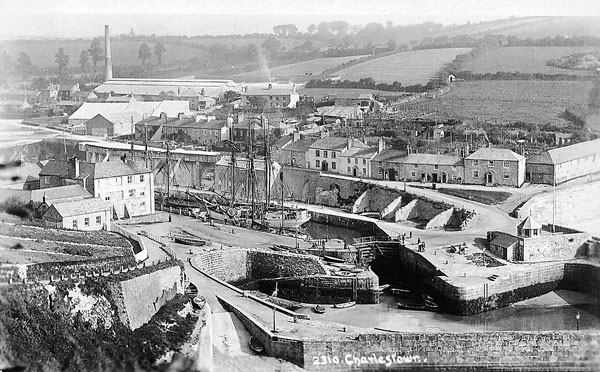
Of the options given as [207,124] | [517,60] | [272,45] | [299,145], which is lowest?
[299,145]

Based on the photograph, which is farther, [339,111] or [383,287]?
[339,111]

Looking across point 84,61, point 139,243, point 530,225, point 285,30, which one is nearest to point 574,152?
point 530,225

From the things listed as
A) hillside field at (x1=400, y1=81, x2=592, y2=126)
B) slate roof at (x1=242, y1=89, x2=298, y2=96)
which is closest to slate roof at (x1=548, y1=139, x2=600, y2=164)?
hillside field at (x1=400, y1=81, x2=592, y2=126)

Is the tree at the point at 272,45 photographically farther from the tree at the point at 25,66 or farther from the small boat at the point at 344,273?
the small boat at the point at 344,273

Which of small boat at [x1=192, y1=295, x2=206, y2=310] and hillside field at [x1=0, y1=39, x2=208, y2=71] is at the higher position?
hillside field at [x1=0, y1=39, x2=208, y2=71]

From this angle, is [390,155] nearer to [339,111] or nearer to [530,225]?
[530,225]

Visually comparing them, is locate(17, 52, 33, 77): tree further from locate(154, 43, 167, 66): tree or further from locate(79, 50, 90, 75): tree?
locate(79, 50, 90, 75): tree
